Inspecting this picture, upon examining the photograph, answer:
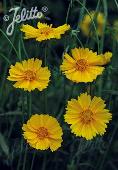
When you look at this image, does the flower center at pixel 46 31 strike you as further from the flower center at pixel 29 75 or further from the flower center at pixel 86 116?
the flower center at pixel 86 116

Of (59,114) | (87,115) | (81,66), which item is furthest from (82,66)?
(59,114)

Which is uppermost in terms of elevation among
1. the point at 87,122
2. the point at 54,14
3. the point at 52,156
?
the point at 54,14

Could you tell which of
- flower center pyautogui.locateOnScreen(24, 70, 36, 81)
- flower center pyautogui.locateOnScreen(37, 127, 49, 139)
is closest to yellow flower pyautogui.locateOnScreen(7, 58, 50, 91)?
flower center pyautogui.locateOnScreen(24, 70, 36, 81)

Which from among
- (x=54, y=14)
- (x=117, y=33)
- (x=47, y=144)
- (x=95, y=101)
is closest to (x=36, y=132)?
(x=47, y=144)

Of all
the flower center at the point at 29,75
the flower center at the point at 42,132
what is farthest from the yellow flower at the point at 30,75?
the flower center at the point at 42,132

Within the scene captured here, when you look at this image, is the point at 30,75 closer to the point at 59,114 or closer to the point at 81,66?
the point at 81,66

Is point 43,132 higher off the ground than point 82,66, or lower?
lower

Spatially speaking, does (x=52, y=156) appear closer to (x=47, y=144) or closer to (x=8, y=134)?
(x=8, y=134)
